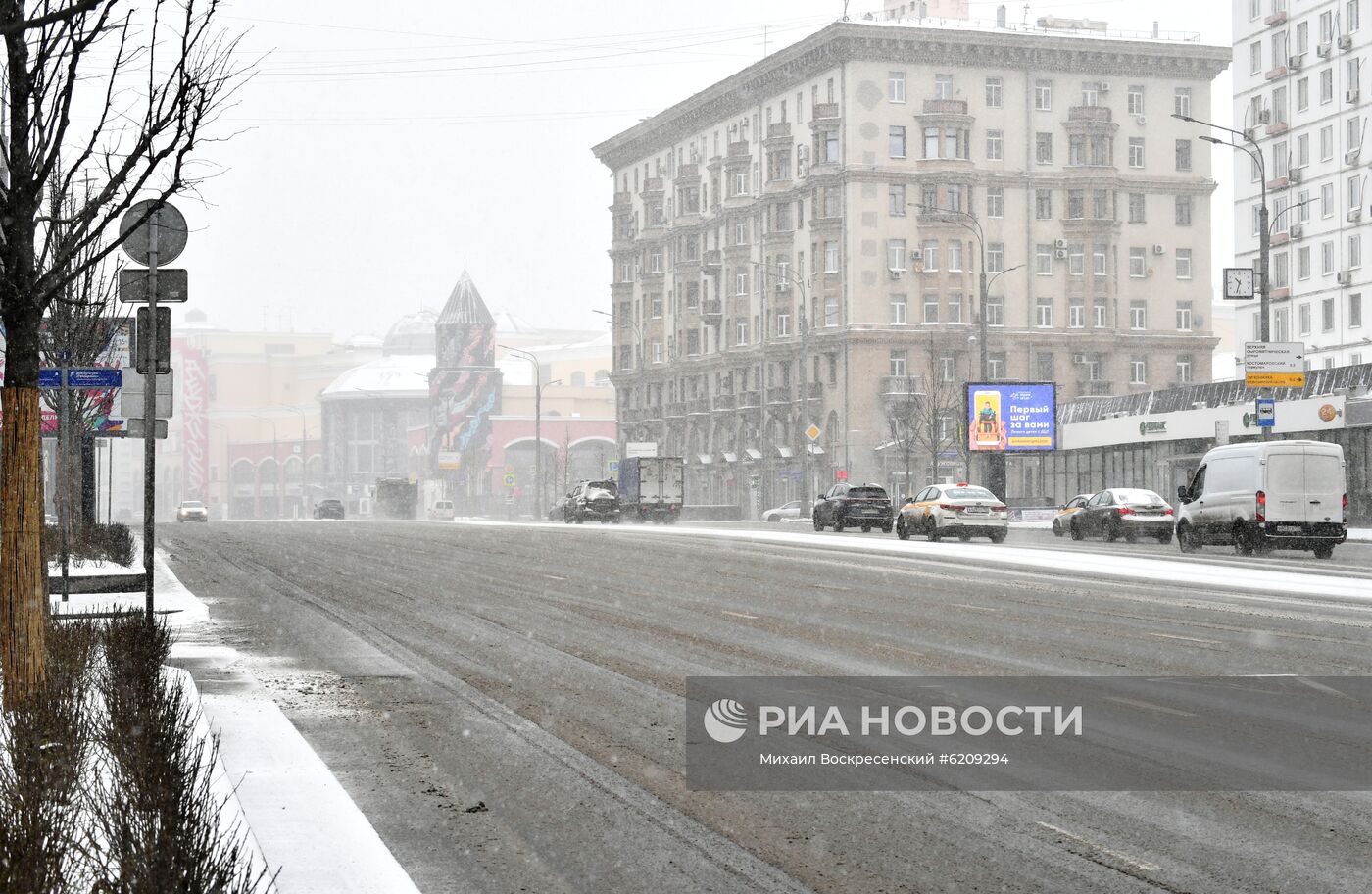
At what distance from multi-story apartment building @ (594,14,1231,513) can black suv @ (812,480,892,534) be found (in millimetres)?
38275

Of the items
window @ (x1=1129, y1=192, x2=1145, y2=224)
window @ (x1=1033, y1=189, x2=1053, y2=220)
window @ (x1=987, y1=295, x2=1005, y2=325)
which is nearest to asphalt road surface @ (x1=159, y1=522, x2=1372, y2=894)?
window @ (x1=987, y1=295, x2=1005, y2=325)

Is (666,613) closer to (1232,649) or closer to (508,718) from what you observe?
(1232,649)

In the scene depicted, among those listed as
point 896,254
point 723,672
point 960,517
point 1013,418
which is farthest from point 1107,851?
point 896,254

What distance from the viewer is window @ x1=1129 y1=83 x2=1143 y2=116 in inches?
3917

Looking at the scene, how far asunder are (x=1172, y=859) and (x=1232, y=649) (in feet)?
28.8

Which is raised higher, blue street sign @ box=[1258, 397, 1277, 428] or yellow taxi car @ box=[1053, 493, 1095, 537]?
blue street sign @ box=[1258, 397, 1277, 428]

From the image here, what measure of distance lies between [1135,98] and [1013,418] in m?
44.5

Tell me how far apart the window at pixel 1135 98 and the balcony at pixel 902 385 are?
828 inches

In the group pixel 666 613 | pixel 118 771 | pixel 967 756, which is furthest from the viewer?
pixel 666 613

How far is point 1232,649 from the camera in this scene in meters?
15.4

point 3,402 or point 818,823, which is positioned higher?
point 3,402

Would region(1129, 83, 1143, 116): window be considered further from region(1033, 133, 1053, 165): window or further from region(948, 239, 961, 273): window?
region(948, 239, 961, 273): window

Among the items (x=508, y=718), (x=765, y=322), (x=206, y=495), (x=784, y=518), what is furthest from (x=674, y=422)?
(x=508, y=718)

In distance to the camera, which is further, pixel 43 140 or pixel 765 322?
pixel 765 322
